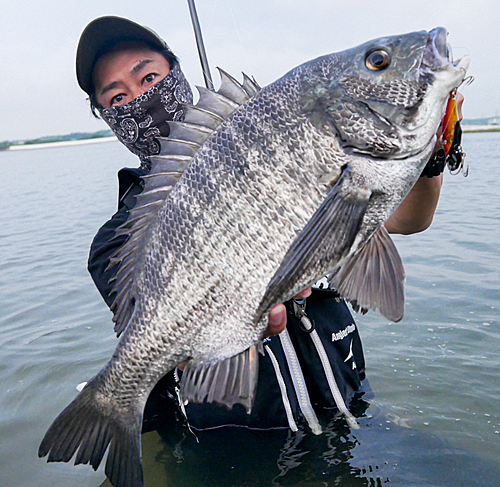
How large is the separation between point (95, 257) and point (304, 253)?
1.43 m

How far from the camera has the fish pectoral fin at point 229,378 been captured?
6.30 feet

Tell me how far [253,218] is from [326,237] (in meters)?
0.27

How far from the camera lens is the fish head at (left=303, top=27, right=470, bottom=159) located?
1.58 m

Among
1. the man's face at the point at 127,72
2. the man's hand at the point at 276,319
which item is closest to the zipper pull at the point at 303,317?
the man's hand at the point at 276,319

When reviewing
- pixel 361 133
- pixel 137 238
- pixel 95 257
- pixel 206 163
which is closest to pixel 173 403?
pixel 95 257

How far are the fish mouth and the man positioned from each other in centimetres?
94

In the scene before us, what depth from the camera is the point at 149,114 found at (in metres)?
2.82

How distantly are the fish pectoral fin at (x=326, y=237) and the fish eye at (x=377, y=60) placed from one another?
15.1 inches

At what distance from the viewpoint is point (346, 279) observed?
191 cm

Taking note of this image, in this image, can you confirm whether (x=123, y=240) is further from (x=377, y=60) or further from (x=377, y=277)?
(x=377, y=60)

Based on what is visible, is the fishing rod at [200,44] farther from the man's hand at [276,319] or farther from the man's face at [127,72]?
the man's hand at [276,319]

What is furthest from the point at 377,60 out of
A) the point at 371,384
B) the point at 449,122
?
the point at 371,384

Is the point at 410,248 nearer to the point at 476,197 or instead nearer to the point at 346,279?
the point at 476,197

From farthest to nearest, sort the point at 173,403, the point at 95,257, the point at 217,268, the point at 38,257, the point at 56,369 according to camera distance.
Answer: the point at 38,257 → the point at 56,369 → the point at 173,403 → the point at 95,257 → the point at 217,268
